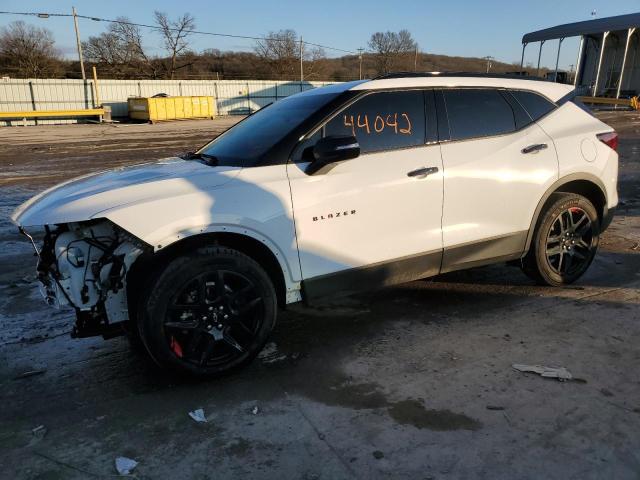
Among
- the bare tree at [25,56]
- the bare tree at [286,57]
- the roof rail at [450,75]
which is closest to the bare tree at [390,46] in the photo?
the bare tree at [286,57]

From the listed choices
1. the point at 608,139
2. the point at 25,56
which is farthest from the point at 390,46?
the point at 608,139

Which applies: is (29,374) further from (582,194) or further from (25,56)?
(25,56)

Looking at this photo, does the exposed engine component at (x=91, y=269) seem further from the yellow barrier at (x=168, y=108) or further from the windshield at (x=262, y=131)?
the yellow barrier at (x=168, y=108)

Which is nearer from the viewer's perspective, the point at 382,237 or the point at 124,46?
the point at 382,237

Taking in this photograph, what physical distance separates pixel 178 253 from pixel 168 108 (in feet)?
114

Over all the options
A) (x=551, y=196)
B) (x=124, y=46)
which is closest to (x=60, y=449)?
(x=551, y=196)

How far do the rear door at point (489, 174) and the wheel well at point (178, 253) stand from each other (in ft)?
4.84

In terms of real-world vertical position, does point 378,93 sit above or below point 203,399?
above

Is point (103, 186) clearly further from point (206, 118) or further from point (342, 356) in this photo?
point (206, 118)

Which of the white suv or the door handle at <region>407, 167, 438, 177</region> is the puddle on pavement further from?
the door handle at <region>407, 167, 438, 177</region>

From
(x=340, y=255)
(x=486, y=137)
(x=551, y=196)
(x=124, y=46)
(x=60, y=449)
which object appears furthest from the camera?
(x=124, y=46)

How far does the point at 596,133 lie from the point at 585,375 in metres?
2.40

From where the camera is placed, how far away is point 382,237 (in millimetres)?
3582

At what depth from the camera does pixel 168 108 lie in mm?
35000
